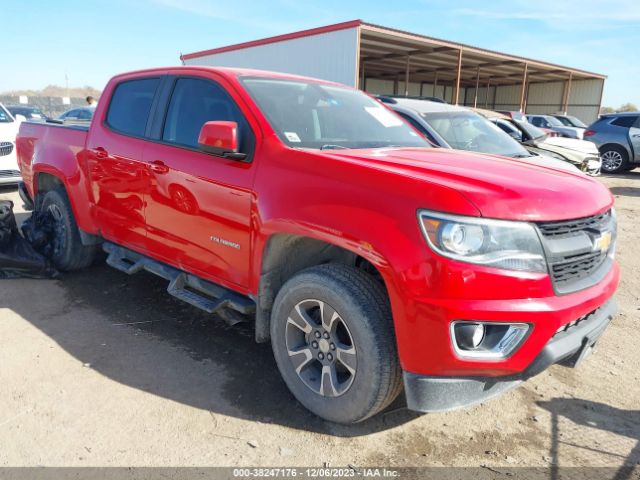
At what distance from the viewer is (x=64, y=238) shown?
4688 millimetres

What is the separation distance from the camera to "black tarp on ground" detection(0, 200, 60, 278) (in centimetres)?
457

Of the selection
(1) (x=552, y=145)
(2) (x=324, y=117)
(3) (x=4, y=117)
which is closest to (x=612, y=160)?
(1) (x=552, y=145)

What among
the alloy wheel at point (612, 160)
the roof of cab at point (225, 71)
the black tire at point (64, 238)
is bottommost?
the alloy wheel at point (612, 160)

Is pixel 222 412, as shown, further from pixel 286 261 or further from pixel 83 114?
pixel 83 114

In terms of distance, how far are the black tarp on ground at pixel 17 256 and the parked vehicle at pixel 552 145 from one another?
760 cm

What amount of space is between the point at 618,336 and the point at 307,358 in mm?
2640

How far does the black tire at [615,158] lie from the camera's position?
46.3 ft

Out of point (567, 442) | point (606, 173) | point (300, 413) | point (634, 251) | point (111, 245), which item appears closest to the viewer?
point (567, 442)

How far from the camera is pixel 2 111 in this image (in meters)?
9.80

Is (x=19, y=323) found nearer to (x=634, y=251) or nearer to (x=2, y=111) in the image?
(x=634, y=251)

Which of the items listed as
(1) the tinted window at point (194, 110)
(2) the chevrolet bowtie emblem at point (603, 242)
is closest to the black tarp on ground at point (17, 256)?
(1) the tinted window at point (194, 110)

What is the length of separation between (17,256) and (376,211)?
3898 mm

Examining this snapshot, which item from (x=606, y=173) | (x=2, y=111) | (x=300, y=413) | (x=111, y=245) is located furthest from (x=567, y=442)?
(x=606, y=173)

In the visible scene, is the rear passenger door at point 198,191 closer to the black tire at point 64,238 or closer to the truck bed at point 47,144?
the truck bed at point 47,144
